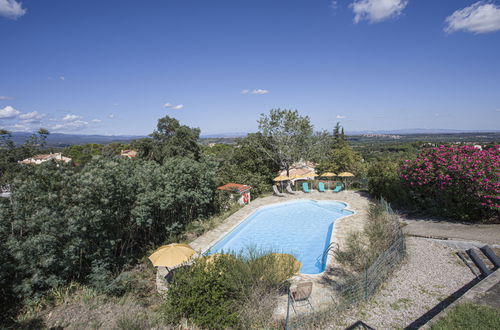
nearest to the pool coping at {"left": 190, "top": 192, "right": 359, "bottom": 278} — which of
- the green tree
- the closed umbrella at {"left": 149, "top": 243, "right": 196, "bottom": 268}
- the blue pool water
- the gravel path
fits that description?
the blue pool water

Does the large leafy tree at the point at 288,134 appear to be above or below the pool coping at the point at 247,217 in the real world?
above

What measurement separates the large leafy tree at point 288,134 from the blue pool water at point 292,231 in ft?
15.2

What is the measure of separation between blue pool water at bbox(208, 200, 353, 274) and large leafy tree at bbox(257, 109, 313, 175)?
182 inches

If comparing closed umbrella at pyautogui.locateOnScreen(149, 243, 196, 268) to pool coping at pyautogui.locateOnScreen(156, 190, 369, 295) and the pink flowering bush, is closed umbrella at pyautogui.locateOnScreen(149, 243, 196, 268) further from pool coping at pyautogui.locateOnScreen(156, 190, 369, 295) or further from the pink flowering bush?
the pink flowering bush

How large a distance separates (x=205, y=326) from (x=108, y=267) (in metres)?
4.63

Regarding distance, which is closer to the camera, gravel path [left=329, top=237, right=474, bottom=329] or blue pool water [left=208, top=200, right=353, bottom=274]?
gravel path [left=329, top=237, right=474, bottom=329]

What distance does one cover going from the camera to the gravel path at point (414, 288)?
455 cm

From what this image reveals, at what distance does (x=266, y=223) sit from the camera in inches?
498

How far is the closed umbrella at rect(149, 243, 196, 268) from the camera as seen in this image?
6203 millimetres

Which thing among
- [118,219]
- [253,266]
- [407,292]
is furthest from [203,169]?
[407,292]

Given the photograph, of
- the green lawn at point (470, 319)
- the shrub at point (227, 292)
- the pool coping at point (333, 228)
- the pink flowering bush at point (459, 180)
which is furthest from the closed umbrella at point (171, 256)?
the pink flowering bush at point (459, 180)

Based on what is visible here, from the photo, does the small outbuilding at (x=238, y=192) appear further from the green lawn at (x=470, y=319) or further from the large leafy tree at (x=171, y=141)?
the large leafy tree at (x=171, y=141)

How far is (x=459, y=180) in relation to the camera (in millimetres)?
8719

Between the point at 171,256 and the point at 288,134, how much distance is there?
14.5 metres
